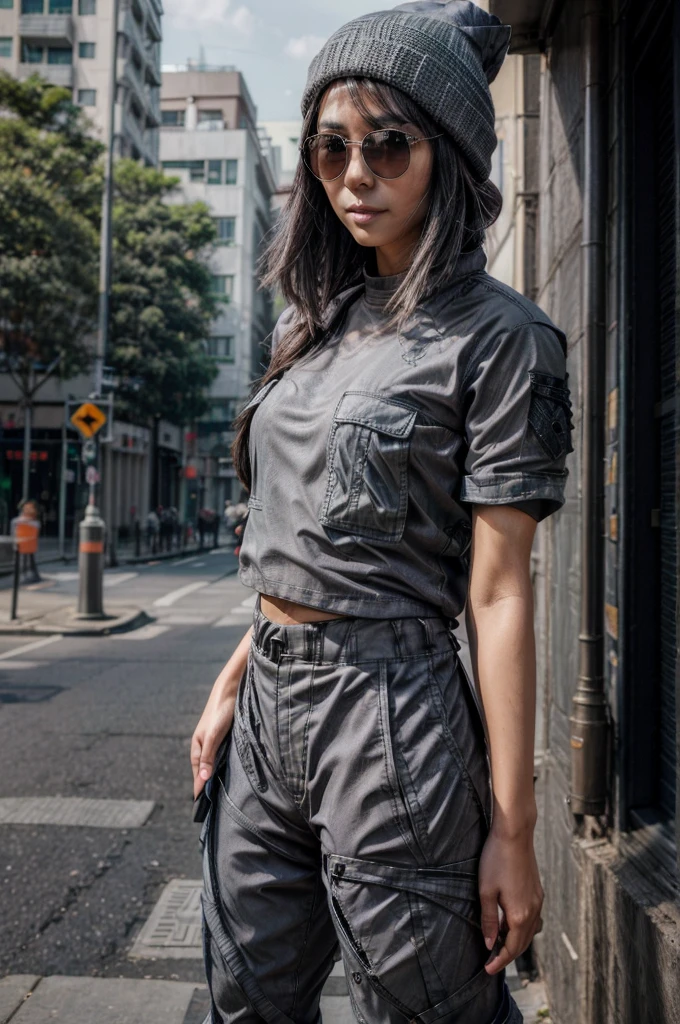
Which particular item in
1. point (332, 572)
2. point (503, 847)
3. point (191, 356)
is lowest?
point (503, 847)

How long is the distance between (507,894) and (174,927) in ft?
8.41

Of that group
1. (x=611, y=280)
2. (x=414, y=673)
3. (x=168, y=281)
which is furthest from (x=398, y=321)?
(x=168, y=281)

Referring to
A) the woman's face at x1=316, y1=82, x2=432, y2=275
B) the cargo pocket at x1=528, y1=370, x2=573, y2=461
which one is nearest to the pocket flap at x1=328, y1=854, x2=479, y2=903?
the cargo pocket at x1=528, y1=370, x2=573, y2=461

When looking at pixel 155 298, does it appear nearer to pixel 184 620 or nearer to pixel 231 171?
pixel 184 620

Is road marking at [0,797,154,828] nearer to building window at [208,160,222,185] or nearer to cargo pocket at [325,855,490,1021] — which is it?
cargo pocket at [325,855,490,1021]

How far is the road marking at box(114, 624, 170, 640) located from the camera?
458 inches

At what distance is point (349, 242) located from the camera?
66.8 inches

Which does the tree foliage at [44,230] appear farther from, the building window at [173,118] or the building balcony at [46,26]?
the building window at [173,118]

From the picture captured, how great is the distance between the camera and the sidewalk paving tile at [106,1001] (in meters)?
2.82

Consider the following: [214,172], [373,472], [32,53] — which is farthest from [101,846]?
[214,172]

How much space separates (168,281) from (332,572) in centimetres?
3252

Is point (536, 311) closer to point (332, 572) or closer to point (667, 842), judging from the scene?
point (332, 572)

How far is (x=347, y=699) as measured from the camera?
53.6 inches

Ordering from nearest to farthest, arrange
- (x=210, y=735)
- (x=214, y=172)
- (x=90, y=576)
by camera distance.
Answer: (x=210, y=735), (x=90, y=576), (x=214, y=172)
